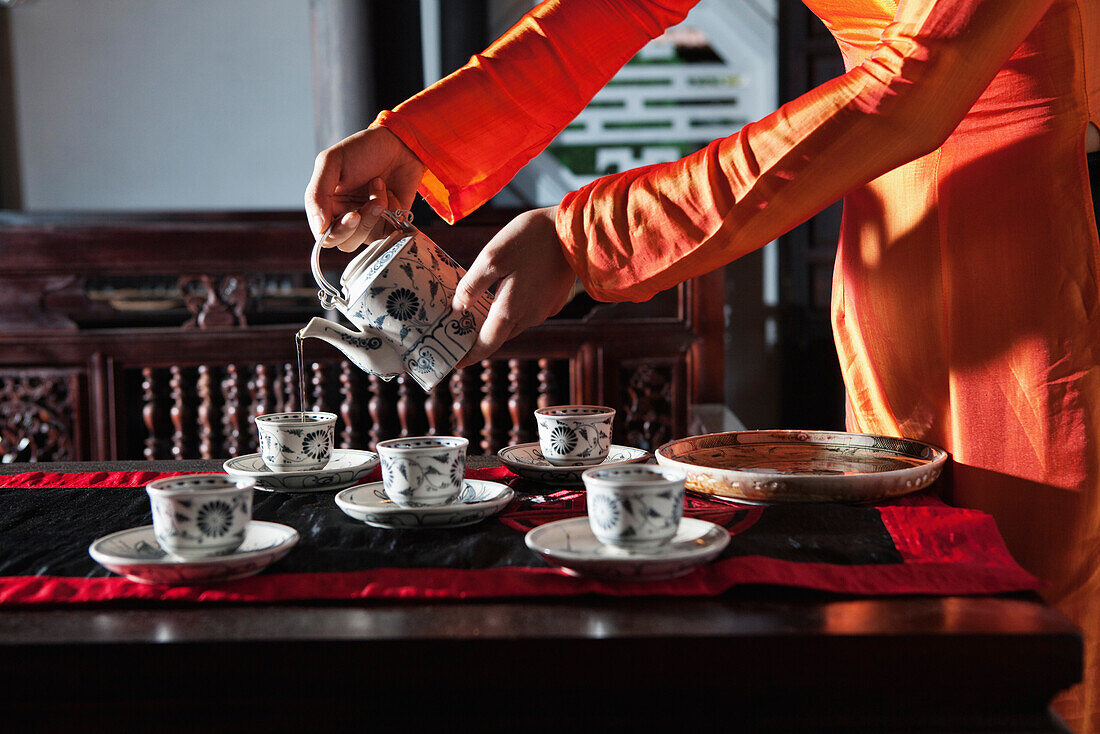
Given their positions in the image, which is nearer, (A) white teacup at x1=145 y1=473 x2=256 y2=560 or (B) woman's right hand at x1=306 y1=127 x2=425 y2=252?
(A) white teacup at x1=145 y1=473 x2=256 y2=560

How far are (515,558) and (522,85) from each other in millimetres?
621

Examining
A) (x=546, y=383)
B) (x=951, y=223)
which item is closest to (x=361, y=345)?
(x=951, y=223)

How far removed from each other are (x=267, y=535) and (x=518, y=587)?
24 cm

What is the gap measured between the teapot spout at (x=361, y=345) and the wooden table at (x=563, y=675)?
1.38 ft

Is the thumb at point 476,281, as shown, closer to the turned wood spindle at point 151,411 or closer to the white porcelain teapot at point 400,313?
the white porcelain teapot at point 400,313

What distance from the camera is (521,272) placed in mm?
887

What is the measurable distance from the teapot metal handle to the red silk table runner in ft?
0.72

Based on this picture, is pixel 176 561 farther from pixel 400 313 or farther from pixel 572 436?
pixel 572 436

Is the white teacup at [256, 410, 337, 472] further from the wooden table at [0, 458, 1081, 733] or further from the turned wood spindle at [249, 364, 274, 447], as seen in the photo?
the turned wood spindle at [249, 364, 274, 447]

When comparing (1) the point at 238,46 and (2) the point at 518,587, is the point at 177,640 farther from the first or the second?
(1) the point at 238,46

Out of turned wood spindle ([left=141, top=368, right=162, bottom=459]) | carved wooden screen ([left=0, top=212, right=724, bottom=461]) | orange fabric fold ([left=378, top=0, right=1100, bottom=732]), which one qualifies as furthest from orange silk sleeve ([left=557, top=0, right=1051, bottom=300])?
turned wood spindle ([left=141, top=368, right=162, bottom=459])

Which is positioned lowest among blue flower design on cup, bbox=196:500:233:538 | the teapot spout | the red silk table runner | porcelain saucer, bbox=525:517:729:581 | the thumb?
the red silk table runner

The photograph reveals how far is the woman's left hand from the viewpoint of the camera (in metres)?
0.89

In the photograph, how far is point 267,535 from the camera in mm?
752
